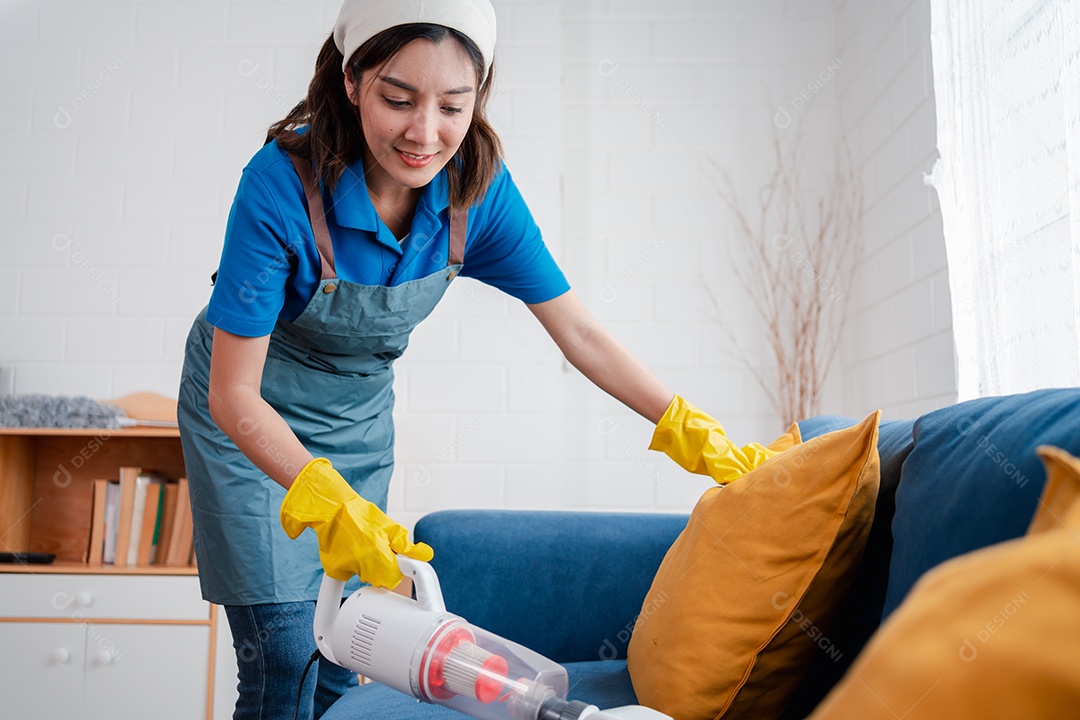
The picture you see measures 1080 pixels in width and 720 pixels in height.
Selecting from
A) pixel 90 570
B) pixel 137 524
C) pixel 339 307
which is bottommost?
pixel 90 570

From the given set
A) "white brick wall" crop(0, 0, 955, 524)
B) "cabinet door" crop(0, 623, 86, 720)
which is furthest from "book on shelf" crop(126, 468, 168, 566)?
"white brick wall" crop(0, 0, 955, 524)

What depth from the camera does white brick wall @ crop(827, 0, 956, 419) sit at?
2.21m

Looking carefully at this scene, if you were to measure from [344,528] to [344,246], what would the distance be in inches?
18.9

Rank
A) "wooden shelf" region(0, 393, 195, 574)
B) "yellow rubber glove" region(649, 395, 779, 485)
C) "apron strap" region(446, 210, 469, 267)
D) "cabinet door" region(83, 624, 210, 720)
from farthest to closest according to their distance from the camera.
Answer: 1. "wooden shelf" region(0, 393, 195, 574)
2. "cabinet door" region(83, 624, 210, 720)
3. "apron strap" region(446, 210, 469, 267)
4. "yellow rubber glove" region(649, 395, 779, 485)

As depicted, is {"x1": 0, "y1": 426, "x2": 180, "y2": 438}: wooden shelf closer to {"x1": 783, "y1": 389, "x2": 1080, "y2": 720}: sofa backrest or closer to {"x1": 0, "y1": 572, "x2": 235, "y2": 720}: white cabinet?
{"x1": 0, "y1": 572, "x2": 235, "y2": 720}: white cabinet

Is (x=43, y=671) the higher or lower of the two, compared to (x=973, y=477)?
lower

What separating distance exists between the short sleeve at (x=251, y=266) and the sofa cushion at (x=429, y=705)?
54 cm

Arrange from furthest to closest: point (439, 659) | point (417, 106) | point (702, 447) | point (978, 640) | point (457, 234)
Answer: point (457, 234) → point (702, 447) → point (417, 106) → point (439, 659) → point (978, 640)

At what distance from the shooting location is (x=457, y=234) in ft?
4.89

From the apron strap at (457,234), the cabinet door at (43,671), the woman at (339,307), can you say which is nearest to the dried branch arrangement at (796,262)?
the woman at (339,307)

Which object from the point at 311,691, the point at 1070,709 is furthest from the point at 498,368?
the point at 1070,709

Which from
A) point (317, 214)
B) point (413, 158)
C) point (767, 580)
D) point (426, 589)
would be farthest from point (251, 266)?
point (767, 580)

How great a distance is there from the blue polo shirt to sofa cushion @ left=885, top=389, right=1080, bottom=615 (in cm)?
82

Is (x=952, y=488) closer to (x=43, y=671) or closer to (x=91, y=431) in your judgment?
(x=91, y=431)
